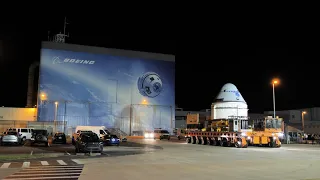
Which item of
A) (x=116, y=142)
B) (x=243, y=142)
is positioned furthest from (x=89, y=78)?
(x=243, y=142)

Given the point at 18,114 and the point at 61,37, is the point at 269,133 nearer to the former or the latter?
the point at 18,114

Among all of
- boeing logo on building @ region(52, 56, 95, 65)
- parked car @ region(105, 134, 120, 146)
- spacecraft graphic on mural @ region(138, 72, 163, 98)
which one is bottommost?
parked car @ region(105, 134, 120, 146)

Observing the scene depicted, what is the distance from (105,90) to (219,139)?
44.0 m

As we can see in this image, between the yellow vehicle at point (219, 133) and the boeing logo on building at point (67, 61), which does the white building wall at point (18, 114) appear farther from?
the yellow vehicle at point (219, 133)

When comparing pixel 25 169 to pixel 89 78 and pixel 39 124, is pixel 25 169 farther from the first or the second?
pixel 89 78

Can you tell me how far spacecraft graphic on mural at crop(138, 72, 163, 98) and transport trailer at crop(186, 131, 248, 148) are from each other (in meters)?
36.6

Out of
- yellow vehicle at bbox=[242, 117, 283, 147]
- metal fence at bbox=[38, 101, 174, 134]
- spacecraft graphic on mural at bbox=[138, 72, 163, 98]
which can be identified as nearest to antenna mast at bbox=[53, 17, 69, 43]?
metal fence at bbox=[38, 101, 174, 134]

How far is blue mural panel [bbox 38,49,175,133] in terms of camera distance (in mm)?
75000

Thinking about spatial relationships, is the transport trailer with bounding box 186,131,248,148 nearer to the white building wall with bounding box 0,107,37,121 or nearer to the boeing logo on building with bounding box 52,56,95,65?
the boeing logo on building with bounding box 52,56,95,65

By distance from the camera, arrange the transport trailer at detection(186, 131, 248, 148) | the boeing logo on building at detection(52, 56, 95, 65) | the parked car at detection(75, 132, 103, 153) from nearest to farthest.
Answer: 1. the parked car at detection(75, 132, 103, 153)
2. the transport trailer at detection(186, 131, 248, 148)
3. the boeing logo on building at detection(52, 56, 95, 65)

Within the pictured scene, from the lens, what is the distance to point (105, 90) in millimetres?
79500

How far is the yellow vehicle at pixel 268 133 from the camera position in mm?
37188

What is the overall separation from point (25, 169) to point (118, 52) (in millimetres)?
67061

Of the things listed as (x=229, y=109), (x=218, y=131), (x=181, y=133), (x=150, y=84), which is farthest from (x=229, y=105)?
(x=150, y=84)
